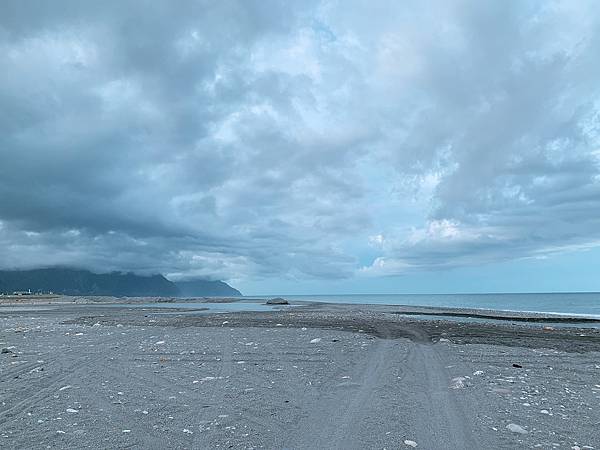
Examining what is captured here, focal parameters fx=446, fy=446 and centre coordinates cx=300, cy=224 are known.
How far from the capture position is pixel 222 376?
12.6 metres

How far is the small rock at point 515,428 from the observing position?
7.84 m

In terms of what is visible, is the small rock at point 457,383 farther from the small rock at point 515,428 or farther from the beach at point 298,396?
the small rock at point 515,428

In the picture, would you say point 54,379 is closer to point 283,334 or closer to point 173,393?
point 173,393

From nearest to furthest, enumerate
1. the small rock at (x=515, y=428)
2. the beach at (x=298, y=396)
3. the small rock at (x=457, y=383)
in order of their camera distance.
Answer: the beach at (x=298, y=396)
the small rock at (x=515, y=428)
the small rock at (x=457, y=383)

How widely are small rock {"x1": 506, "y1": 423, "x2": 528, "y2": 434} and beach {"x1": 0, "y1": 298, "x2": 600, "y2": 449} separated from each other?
6 cm

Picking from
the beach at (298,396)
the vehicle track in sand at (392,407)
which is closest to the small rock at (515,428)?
the beach at (298,396)

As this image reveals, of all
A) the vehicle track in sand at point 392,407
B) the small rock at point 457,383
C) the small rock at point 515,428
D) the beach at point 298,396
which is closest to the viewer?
the vehicle track in sand at point 392,407

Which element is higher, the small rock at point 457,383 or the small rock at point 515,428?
the small rock at point 457,383

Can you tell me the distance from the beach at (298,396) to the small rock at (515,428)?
6 centimetres

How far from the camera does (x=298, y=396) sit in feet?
34.4

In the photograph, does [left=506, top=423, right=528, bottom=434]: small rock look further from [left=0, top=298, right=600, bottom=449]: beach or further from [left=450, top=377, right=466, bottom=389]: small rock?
[left=450, top=377, right=466, bottom=389]: small rock

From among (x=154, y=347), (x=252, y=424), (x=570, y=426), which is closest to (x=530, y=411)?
(x=570, y=426)

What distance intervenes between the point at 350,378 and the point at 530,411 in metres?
4.79

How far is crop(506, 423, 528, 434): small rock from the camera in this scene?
7844mm
